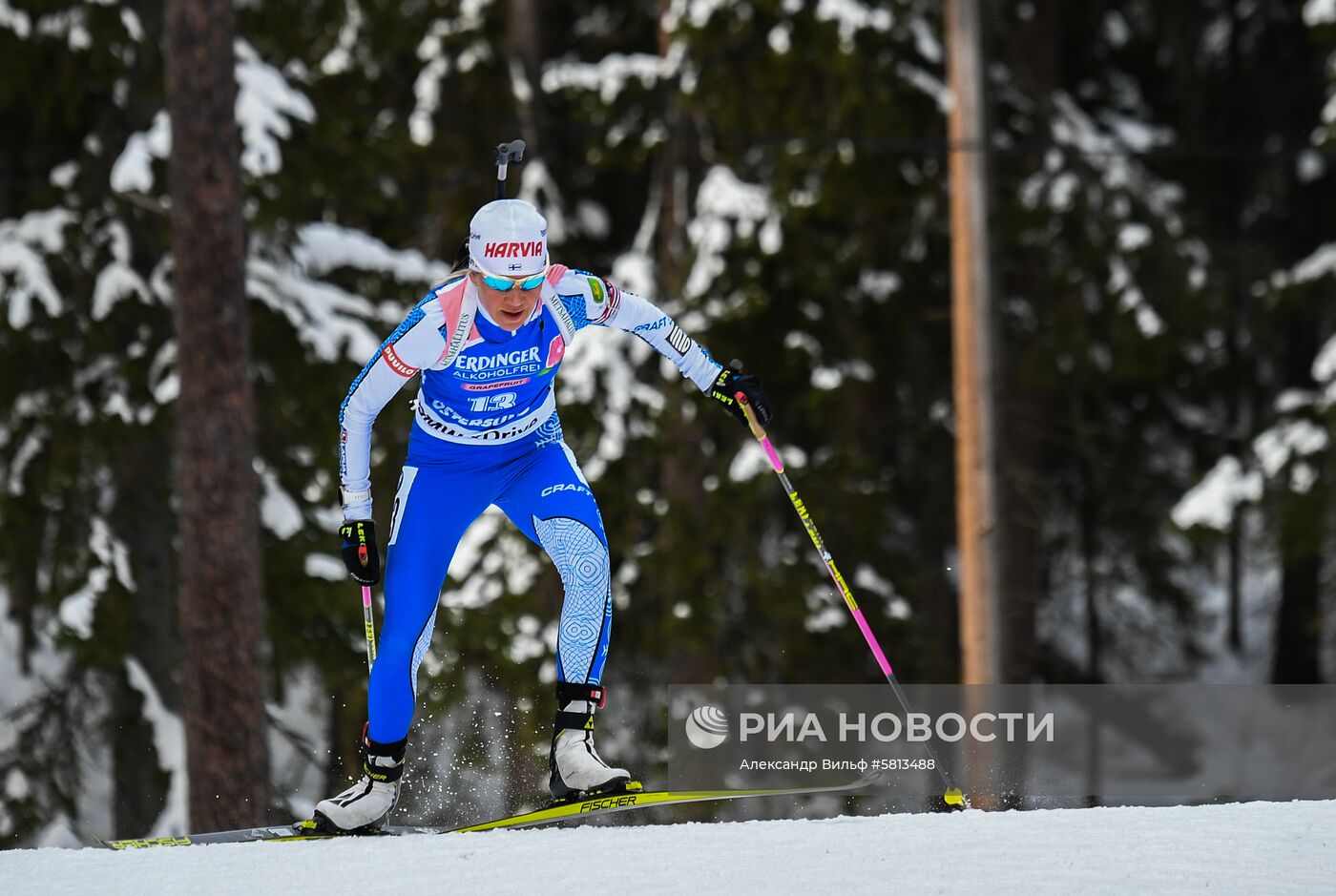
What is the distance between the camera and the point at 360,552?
5.05m

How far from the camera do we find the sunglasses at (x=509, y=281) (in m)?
4.93

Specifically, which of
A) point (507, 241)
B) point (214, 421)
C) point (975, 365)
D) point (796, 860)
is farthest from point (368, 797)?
point (975, 365)

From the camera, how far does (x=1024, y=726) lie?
252 inches

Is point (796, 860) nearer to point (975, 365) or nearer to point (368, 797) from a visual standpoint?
point (368, 797)

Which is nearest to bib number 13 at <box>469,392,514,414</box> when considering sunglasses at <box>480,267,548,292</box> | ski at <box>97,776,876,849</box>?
sunglasses at <box>480,267,548,292</box>

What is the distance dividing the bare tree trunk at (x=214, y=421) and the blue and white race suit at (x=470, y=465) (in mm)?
2727

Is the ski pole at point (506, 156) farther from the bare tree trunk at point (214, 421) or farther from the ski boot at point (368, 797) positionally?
the bare tree trunk at point (214, 421)

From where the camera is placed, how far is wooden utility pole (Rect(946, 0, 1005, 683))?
1034 cm

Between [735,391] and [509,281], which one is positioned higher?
[509,281]

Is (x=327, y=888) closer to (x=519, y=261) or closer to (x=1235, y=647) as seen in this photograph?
(x=519, y=261)

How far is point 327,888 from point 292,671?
19.3ft

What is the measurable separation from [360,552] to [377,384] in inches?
21.7

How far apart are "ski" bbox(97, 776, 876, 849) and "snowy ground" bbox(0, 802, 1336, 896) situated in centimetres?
9

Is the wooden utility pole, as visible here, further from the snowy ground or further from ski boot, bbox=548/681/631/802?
ski boot, bbox=548/681/631/802
